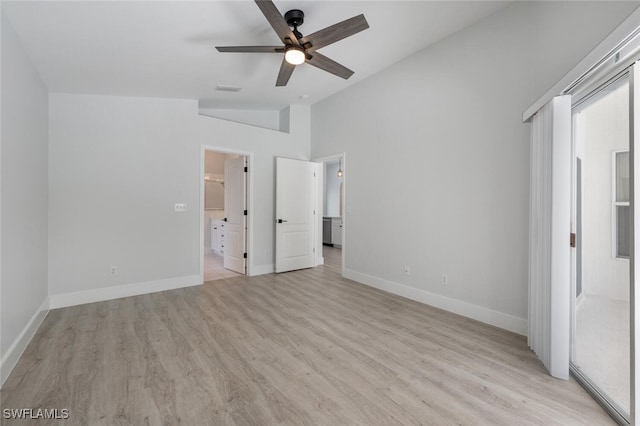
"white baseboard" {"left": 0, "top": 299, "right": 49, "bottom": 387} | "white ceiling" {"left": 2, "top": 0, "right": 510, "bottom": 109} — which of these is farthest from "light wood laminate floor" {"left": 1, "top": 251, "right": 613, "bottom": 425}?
"white ceiling" {"left": 2, "top": 0, "right": 510, "bottom": 109}

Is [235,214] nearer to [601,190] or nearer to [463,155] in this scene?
[463,155]

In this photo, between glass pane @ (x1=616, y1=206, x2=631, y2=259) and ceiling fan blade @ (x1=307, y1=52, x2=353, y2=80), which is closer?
glass pane @ (x1=616, y1=206, x2=631, y2=259)

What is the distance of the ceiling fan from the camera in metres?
2.25

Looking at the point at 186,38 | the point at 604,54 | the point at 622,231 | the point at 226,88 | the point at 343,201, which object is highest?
the point at 226,88

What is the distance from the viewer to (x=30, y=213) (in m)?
2.76

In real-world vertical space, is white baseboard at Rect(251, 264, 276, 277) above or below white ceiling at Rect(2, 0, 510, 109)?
below

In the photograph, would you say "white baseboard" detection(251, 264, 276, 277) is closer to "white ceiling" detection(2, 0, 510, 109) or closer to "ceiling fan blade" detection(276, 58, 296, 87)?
"white ceiling" detection(2, 0, 510, 109)

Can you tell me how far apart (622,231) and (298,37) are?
2864 mm

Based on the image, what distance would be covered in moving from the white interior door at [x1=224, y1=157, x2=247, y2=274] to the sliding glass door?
4.51 m

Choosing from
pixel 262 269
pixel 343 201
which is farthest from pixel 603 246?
pixel 262 269

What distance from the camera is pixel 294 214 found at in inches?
214

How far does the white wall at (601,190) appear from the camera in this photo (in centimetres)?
178

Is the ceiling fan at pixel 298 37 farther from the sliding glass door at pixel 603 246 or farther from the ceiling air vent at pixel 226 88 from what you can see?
the sliding glass door at pixel 603 246

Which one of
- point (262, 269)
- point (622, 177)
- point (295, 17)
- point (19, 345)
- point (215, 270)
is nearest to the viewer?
point (622, 177)
